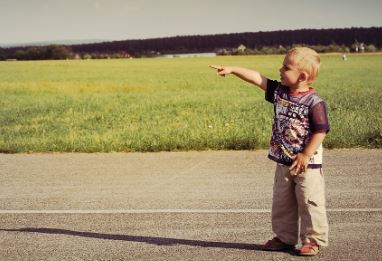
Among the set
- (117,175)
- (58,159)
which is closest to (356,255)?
(117,175)

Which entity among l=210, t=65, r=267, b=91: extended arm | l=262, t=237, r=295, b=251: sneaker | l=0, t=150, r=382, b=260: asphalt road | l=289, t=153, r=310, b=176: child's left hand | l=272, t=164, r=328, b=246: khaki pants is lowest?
l=0, t=150, r=382, b=260: asphalt road

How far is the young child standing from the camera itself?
3725mm

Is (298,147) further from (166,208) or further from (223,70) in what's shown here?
(166,208)

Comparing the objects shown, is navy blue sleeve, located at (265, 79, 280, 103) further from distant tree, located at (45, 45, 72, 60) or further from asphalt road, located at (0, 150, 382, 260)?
distant tree, located at (45, 45, 72, 60)

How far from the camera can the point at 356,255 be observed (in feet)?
13.0

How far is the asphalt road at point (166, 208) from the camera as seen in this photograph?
4.20m

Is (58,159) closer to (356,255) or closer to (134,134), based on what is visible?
(134,134)

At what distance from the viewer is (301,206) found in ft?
12.7

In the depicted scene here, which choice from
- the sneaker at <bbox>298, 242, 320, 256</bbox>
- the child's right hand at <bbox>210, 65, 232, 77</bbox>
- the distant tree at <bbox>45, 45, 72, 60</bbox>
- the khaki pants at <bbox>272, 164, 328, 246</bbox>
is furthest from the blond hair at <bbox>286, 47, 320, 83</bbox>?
the distant tree at <bbox>45, 45, 72, 60</bbox>

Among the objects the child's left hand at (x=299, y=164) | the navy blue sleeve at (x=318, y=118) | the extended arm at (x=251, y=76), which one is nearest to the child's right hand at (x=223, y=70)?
the extended arm at (x=251, y=76)

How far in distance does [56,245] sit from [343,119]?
9780 mm

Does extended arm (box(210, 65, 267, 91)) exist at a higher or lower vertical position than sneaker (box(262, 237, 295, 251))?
higher

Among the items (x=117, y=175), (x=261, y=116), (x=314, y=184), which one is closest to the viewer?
(x=314, y=184)

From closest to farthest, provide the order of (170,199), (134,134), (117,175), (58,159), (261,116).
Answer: (170,199) → (117,175) → (58,159) → (134,134) → (261,116)
